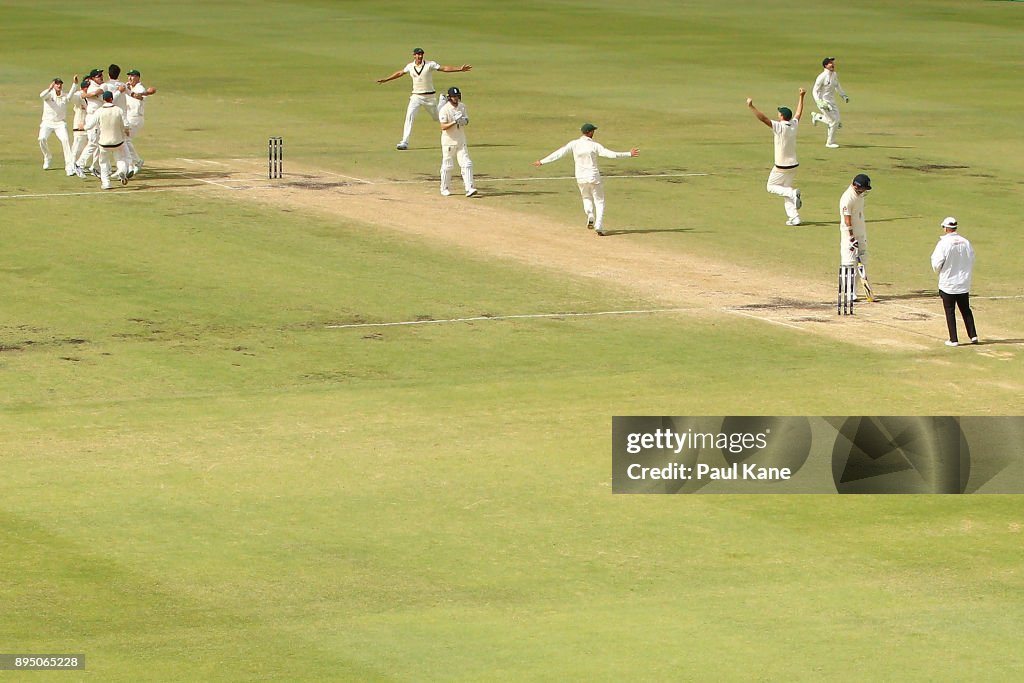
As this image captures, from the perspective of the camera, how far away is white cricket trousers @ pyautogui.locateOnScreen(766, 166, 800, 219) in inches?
1325

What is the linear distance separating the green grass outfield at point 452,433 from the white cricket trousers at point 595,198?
0.73m

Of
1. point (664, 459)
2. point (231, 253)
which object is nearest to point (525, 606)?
point (664, 459)

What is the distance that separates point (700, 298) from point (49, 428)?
10810 mm

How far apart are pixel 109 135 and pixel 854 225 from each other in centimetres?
1526

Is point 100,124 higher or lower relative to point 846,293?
higher

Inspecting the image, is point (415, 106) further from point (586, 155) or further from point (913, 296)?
point (913, 296)

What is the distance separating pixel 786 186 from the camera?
111 ft

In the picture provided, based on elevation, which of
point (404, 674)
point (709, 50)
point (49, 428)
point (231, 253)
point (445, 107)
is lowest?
point (404, 674)

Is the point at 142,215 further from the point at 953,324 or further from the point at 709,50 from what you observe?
the point at 709,50

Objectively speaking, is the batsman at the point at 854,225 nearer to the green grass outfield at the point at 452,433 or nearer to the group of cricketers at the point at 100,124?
the green grass outfield at the point at 452,433

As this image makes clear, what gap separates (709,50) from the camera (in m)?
66.1

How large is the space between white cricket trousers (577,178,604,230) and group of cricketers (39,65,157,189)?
30.3 feet

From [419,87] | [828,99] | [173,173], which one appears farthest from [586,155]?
[828,99]

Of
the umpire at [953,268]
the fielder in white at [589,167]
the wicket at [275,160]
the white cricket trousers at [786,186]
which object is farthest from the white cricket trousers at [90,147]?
the umpire at [953,268]
